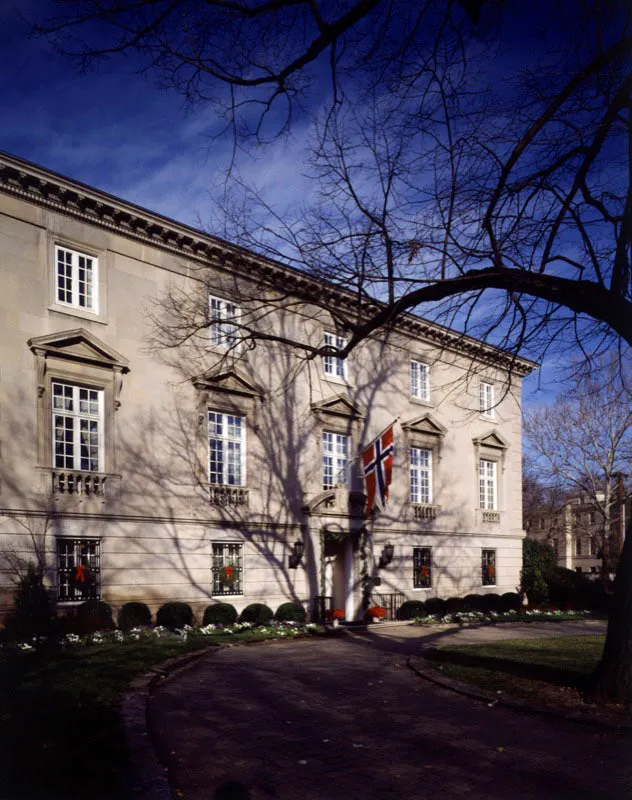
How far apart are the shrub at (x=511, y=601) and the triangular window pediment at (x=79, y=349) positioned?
1948 centimetres

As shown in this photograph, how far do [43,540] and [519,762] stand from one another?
13.7 metres

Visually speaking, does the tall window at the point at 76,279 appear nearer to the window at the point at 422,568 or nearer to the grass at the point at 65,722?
the grass at the point at 65,722

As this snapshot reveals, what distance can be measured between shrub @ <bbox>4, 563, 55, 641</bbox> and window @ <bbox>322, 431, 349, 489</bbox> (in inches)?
435

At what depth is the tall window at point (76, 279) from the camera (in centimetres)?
1984

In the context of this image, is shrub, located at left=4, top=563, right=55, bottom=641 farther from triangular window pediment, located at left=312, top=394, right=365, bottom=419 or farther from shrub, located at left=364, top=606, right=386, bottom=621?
shrub, located at left=364, top=606, right=386, bottom=621

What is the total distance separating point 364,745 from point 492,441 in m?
27.6

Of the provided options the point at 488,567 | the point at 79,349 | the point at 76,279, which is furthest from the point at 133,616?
the point at 488,567

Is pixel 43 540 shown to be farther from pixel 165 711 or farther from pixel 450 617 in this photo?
pixel 450 617

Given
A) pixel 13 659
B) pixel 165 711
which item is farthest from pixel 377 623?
pixel 165 711

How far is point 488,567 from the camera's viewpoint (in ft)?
113

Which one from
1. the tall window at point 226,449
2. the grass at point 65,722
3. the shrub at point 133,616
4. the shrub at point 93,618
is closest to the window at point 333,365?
the tall window at point 226,449

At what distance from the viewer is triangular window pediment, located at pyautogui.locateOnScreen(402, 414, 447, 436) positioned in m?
30.3

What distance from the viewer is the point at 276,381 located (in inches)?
982

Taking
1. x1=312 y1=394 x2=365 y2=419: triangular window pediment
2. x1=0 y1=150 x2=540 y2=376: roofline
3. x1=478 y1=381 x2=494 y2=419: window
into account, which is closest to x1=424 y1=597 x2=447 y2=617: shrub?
x1=312 y1=394 x2=365 y2=419: triangular window pediment
